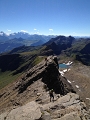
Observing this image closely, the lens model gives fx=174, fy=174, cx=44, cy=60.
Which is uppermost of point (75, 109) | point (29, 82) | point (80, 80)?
point (75, 109)

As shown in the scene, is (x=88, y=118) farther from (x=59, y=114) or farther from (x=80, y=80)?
(x=80, y=80)

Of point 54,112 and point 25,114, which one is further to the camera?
point 54,112

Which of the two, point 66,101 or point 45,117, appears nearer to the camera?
point 45,117

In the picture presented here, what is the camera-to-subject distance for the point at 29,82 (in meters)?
76.6

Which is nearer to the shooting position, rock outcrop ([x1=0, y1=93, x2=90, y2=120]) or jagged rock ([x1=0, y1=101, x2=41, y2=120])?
rock outcrop ([x1=0, y1=93, x2=90, y2=120])

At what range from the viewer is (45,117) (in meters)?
32.0

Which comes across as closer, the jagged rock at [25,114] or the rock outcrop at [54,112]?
the rock outcrop at [54,112]

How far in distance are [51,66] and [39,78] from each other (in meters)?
11.4

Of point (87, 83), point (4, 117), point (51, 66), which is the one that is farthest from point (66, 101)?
point (87, 83)

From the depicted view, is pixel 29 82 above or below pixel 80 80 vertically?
above

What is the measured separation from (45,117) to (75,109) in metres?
6.18

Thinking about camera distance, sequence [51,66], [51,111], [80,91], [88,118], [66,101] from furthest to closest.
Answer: [80,91]
[51,66]
[66,101]
[51,111]
[88,118]

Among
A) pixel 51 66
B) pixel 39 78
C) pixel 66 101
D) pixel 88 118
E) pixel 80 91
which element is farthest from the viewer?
pixel 80 91

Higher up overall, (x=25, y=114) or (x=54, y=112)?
(x=54, y=112)
